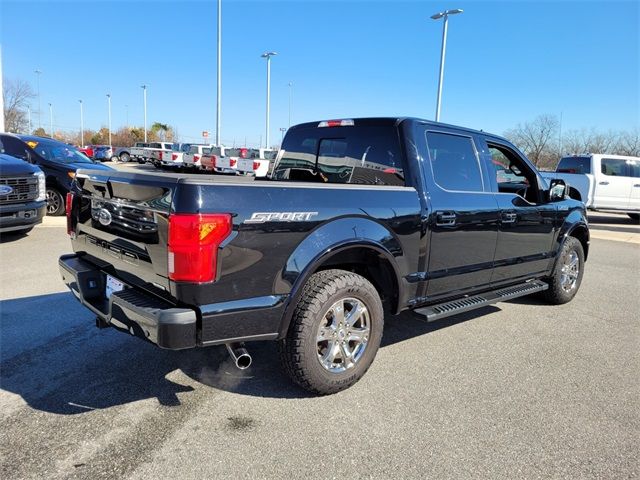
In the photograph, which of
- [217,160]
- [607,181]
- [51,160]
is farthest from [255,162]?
[607,181]

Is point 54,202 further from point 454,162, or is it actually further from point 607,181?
point 607,181

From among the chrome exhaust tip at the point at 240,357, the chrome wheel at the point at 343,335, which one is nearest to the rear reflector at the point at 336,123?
the chrome wheel at the point at 343,335

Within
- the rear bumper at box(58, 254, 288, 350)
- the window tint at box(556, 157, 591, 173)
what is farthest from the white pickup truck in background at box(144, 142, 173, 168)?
the rear bumper at box(58, 254, 288, 350)

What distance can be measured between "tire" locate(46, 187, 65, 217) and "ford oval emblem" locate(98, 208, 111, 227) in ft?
25.4

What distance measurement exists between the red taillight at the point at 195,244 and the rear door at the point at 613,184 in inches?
562

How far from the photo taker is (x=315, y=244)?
3006 mm

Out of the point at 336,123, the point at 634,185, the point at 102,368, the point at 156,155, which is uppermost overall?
the point at 336,123

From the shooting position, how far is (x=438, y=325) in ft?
15.8

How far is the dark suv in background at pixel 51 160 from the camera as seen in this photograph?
9.65 metres

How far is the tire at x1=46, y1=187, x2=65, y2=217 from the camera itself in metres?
10.0

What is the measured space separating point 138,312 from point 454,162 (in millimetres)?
2829

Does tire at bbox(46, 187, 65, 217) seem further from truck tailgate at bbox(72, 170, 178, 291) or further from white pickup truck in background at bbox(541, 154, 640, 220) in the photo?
white pickup truck in background at bbox(541, 154, 640, 220)

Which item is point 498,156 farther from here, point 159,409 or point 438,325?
point 159,409

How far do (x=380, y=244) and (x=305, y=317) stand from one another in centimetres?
78
